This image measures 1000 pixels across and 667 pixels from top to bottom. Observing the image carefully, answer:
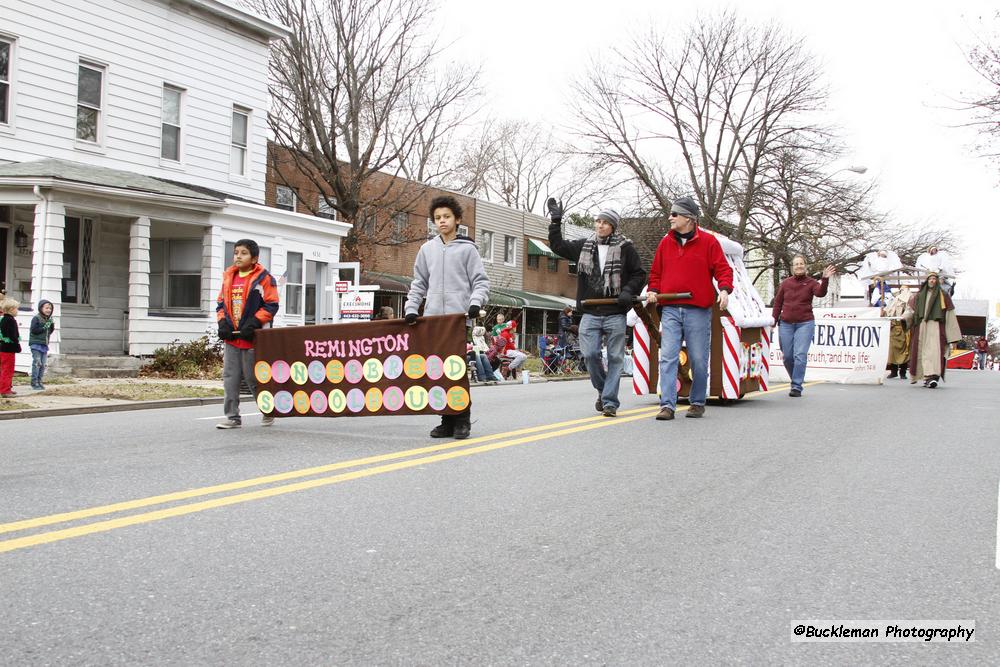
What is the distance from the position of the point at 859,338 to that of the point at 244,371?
1203 centimetres

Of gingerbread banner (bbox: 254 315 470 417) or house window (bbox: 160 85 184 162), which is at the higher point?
house window (bbox: 160 85 184 162)

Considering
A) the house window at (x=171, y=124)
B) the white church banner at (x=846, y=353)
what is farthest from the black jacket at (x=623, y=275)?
the house window at (x=171, y=124)

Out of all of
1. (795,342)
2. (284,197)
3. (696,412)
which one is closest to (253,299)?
(696,412)

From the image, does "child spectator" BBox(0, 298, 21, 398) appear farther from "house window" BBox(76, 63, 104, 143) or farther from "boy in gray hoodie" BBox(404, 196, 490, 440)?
"boy in gray hoodie" BBox(404, 196, 490, 440)

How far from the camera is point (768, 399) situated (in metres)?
11.7

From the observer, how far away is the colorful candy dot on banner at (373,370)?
7734mm

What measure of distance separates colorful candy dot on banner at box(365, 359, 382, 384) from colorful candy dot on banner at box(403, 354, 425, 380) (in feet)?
0.84

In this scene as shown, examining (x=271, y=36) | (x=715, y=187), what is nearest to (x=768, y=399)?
(x=271, y=36)

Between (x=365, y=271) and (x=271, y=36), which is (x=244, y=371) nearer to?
(x=271, y=36)

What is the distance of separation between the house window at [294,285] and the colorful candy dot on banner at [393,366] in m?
15.3

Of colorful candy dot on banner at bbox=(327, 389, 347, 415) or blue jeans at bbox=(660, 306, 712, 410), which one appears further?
blue jeans at bbox=(660, 306, 712, 410)

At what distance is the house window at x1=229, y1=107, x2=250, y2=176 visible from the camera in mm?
22594

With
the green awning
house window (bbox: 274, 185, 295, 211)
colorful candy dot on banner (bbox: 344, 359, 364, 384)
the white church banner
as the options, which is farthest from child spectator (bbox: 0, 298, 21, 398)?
the green awning

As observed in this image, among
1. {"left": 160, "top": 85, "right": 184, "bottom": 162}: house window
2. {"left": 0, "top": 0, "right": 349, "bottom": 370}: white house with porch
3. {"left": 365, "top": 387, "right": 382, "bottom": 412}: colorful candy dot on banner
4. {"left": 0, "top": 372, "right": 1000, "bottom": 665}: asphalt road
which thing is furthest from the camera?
{"left": 160, "top": 85, "right": 184, "bottom": 162}: house window
